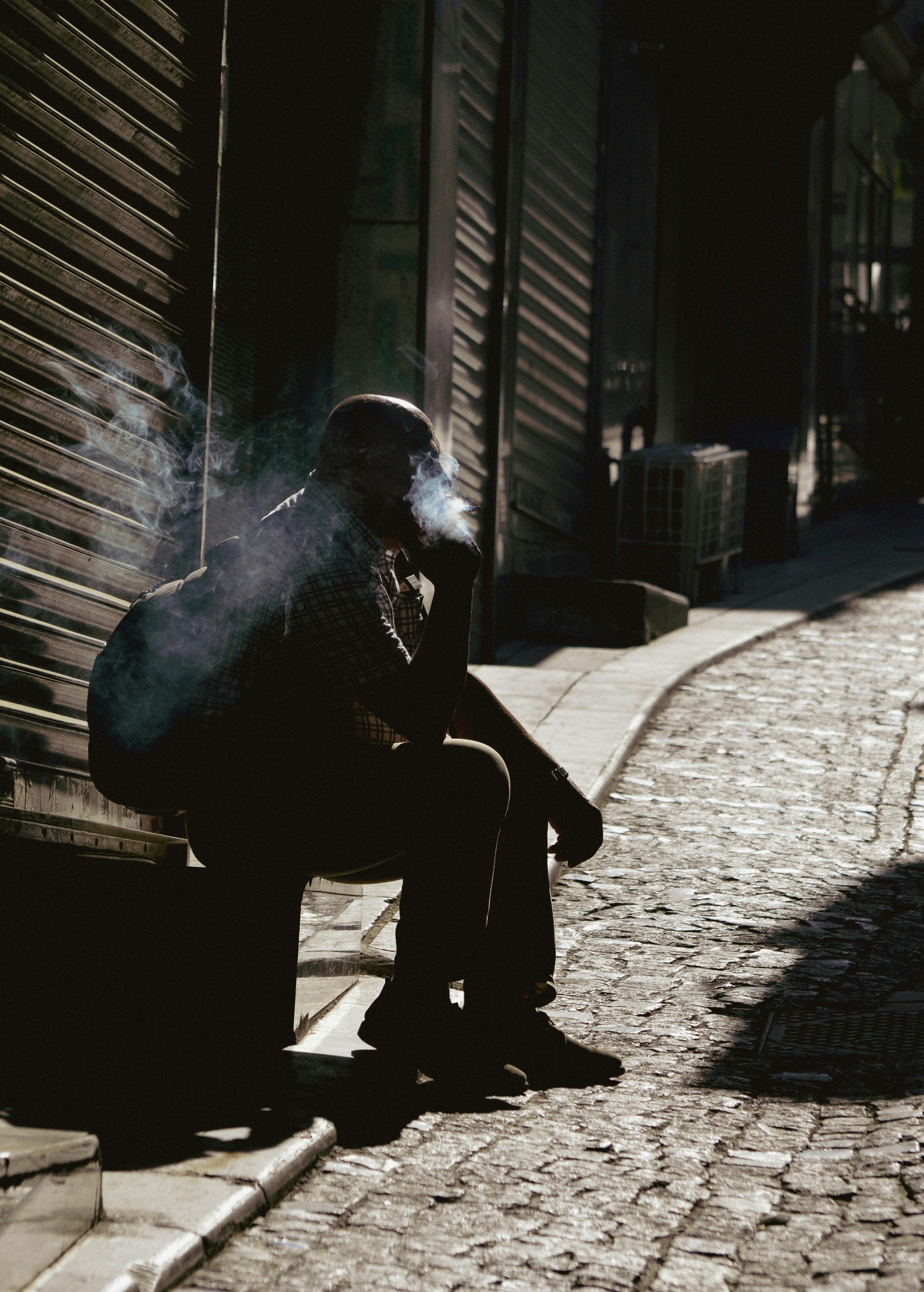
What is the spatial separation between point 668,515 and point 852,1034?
8037 millimetres

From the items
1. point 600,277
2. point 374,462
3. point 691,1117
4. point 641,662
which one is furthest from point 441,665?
point 600,277

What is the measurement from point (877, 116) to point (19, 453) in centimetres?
1983

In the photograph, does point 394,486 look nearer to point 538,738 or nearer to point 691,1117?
point 691,1117

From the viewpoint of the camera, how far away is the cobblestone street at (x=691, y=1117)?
2.76 metres

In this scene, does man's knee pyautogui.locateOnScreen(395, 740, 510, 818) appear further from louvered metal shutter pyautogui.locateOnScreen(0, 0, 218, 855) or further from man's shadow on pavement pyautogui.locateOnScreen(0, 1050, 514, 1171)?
louvered metal shutter pyautogui.locateOnScreen(0, 0, 218, 855)

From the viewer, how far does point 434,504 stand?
362 centimetres

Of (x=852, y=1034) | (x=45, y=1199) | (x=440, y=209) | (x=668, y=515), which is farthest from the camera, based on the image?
(x=668, y=515)

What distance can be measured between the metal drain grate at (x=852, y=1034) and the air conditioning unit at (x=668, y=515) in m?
7.80

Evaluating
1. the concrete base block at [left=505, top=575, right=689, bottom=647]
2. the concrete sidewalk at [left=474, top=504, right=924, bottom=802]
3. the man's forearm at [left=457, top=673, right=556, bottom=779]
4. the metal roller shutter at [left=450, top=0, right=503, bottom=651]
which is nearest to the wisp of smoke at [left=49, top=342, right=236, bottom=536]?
the man's forearm at [left=457, top=673, right=556, bottom=779]

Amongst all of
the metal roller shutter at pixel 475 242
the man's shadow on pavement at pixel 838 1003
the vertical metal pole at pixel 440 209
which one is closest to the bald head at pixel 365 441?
the man's shadow on pavement at pixel 838 1003

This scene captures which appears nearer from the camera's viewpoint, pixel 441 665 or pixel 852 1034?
pixel 441 665

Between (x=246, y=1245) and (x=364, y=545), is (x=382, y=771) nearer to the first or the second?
(x=364, y=545)

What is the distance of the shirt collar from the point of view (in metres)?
3.52

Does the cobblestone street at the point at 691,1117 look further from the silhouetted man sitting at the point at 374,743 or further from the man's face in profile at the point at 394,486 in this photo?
the man's face in profile at the point at 394,486
